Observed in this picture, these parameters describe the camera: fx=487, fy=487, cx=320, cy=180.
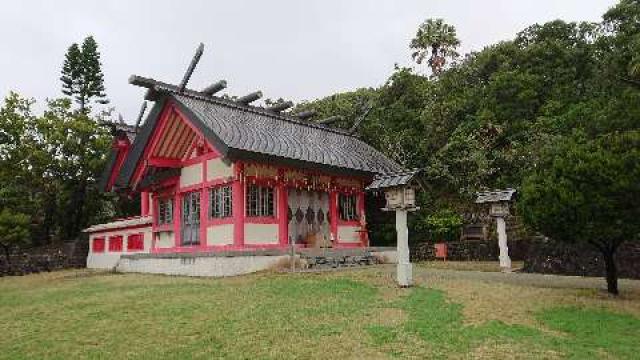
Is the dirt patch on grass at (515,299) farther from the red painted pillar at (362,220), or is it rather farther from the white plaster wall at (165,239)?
the white plaster wall at (165,239)

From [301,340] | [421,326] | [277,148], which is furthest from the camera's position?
[277,148]

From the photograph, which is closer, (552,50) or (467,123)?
(467,123)

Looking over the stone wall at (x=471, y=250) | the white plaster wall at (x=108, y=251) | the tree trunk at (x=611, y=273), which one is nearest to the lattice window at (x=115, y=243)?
the white plaster wall at (x=108, y=251)

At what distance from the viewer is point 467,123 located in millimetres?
27219

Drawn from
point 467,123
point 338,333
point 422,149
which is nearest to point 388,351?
point 338,333

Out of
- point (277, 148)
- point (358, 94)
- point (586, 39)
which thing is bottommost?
point (277, 148)

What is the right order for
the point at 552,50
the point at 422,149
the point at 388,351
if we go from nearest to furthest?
the point at 388,351 < the point at 422,149 < the point at 552,50

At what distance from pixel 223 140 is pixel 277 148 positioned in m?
2.35

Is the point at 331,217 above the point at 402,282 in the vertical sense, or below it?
above

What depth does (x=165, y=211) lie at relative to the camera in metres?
22.2

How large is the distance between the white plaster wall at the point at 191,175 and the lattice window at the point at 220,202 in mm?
1134

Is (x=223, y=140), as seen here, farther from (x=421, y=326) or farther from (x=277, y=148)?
(x=421, y=326)

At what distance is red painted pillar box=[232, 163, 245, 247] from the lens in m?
16.9

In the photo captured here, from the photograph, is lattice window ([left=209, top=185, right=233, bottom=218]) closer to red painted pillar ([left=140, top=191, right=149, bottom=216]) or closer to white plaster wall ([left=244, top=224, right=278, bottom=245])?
white plaster wall ([left=244, top=224, right=278, bottom=245])
